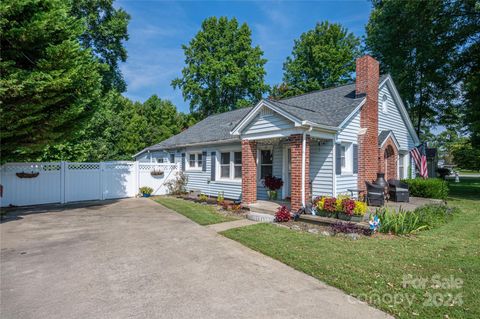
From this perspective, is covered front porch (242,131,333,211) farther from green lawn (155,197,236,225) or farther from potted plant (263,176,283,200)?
green lawn (155,197,236,225)

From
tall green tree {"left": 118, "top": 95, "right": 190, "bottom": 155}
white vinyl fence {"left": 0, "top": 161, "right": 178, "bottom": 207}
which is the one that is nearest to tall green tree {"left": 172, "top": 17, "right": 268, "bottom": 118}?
tall green tree {"left": 118, "top": 95, "right": 190, "bottom": 155}

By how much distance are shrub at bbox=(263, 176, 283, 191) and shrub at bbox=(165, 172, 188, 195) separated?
20.9ft

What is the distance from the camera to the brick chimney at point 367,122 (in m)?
11.0

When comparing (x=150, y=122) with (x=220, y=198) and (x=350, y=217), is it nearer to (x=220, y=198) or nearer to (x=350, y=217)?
(x=220, y=198)

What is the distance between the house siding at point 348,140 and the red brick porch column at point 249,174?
320 cm

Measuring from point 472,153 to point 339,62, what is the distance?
21159mm

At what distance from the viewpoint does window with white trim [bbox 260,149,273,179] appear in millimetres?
12021

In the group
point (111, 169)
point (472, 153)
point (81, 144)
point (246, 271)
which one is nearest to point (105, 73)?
point (81, 144)

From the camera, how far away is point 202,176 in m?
14.9

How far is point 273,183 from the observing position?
11.4 metres

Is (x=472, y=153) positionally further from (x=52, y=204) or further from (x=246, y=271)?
(x=52, y=204)

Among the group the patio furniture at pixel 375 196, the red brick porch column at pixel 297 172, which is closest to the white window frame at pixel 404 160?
the patio furniture at pixel 375 196

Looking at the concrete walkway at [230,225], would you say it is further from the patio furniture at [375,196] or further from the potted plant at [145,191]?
the potted plant at [145,191]

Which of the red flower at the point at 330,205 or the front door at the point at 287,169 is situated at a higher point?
the front door at the point at 287,169
